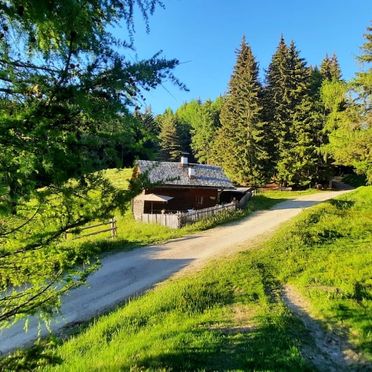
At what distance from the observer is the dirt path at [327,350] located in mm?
8398

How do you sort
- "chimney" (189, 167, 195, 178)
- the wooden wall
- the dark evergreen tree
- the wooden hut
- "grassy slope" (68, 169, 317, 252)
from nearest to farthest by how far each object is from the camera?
the dark evergreen tree → "grassy slope" (68, 169, 317, 252) → the wooden hut → the wooden wall → "chimney" (189, 167, 195, 178)

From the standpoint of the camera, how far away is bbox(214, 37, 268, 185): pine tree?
158ft

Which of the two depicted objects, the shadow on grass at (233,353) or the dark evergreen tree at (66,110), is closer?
the dark evergreen tree at (66,110)

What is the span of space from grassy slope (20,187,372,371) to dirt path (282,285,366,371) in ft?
0.90

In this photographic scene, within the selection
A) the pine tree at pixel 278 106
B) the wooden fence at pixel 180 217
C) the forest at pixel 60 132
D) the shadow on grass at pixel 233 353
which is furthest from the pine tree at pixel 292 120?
the forest at pixel 60 132

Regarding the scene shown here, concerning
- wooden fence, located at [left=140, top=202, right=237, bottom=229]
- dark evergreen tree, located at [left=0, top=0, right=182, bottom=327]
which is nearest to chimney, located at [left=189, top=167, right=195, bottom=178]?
wooden fence, located at [left=140, top=202, right=237, bottom=229]

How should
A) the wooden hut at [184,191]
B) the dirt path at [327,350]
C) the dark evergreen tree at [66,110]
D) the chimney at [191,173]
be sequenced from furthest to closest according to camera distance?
the chimney at [191,173], the wooden hut at [184,191], the dirt path at [327,350], the dark evergreen tree at [66,110]

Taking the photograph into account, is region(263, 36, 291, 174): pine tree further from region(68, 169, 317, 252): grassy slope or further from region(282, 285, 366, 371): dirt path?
region(282, 285, 366, 371): dirt path

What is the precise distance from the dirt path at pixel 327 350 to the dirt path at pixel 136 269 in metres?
5.27

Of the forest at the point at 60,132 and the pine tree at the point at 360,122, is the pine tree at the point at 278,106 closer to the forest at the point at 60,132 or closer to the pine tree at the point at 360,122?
the pine tree at the point at 360,122

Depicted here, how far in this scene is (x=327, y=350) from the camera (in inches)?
355

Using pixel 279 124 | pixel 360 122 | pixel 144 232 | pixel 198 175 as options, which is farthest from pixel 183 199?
pixel 279 124

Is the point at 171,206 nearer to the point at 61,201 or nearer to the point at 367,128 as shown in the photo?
the point at 367,128

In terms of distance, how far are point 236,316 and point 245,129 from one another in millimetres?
40206
